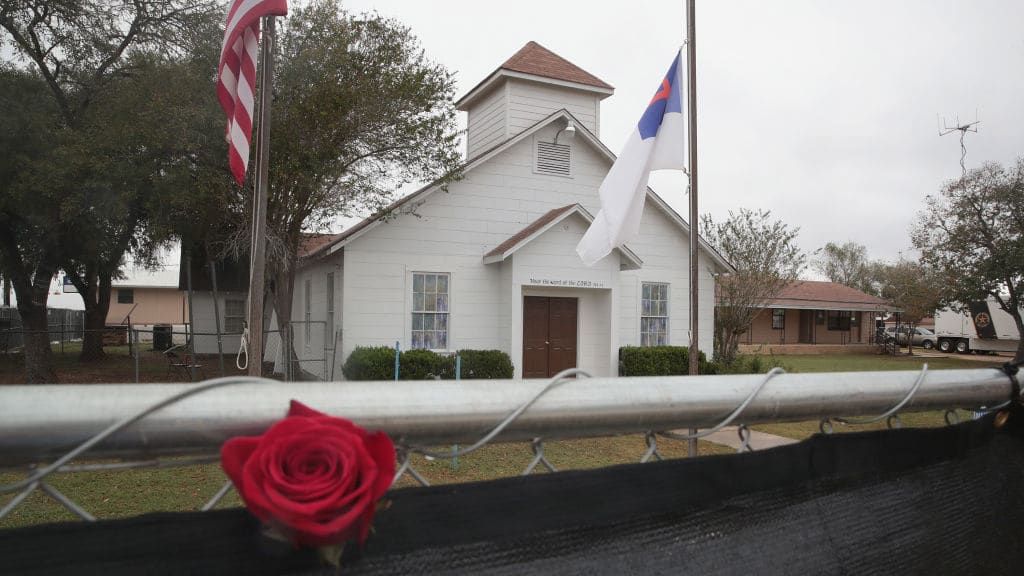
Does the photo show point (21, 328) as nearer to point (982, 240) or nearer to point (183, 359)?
point (183, 359)

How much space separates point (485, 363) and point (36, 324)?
12.7m

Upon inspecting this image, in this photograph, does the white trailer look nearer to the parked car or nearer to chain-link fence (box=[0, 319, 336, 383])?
the parked car

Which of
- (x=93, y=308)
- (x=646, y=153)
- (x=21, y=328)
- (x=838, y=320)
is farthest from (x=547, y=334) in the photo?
(x=838, y=320)

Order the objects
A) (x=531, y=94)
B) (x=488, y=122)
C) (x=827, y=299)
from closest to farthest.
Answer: (x=531, y=94), (x=488, y=122), (x=827, y=299)

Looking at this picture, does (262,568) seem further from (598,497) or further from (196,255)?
(196,255)

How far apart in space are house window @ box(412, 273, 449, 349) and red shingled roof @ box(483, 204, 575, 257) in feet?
4.95

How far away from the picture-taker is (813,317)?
136 feet

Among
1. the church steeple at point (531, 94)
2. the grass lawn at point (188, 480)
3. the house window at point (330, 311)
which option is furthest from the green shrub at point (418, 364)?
the church steeple at point (531, 94)

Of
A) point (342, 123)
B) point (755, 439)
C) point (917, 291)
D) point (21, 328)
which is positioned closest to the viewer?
point (755, 439)

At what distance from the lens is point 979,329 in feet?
124

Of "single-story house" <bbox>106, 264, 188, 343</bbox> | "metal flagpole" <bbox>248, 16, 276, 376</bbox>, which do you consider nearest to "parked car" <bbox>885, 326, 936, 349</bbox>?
"metal flagpole" <bbox>248, 16, 276, 376</bbox>

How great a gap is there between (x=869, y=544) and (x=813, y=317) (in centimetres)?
4339

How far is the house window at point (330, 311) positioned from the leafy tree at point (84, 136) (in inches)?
189

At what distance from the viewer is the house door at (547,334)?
18078mm
